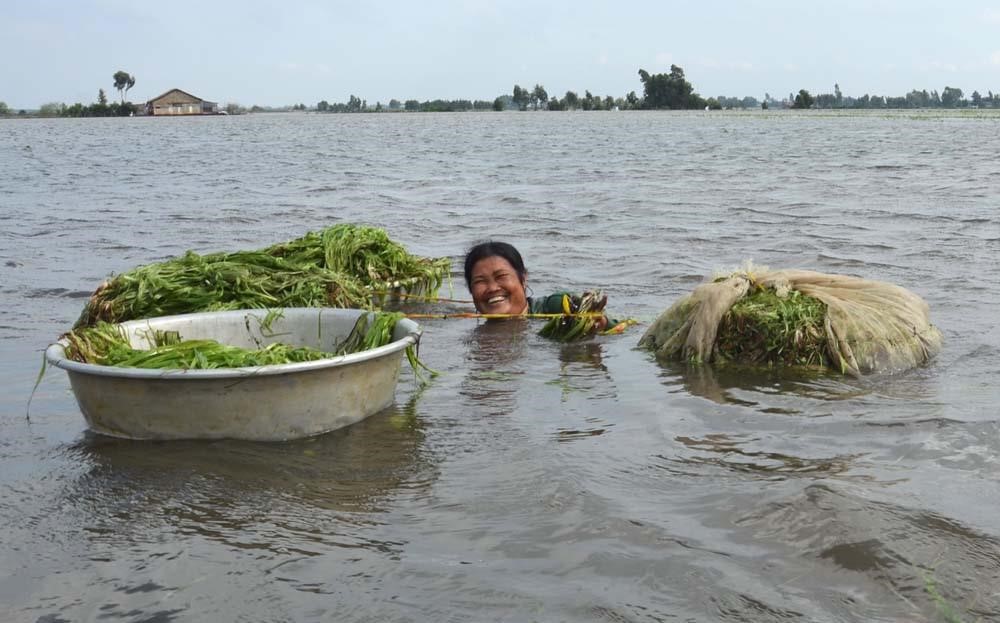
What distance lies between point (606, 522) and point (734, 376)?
2414mm

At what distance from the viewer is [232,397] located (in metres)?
4.38

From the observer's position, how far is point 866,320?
583cm

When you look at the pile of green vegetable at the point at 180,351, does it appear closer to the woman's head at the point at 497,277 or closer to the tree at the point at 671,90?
the woman's head at the point at 497,277

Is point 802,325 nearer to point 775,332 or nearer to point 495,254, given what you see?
point 775,332

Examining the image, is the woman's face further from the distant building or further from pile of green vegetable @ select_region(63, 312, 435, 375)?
the distant building

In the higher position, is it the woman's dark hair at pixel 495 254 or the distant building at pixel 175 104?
the distant building at pixel 175 104

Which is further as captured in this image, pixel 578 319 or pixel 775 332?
pixel 578 319

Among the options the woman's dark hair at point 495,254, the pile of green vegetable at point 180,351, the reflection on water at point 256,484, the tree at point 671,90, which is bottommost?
the reflection on water at point 256,484

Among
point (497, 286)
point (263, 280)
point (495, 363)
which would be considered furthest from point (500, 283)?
point (263, 280)

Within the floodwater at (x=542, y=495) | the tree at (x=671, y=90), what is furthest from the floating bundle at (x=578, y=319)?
the tree at (x=671, y=90)

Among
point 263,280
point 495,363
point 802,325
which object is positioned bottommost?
point 495,363

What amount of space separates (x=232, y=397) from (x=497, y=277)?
339 cm

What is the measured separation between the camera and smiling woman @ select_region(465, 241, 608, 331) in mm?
7398

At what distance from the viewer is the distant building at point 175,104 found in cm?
12775
